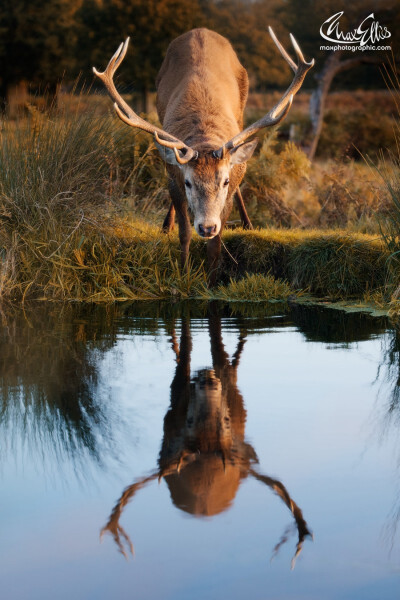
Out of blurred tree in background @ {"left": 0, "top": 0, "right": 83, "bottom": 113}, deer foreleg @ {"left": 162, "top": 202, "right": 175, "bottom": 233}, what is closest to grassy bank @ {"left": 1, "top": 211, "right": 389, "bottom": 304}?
deer foreleg @ {"left": 162, "top": 202, "right": 175, "bottom": 233}

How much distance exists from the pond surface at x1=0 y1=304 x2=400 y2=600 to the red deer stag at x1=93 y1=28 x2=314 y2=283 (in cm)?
135

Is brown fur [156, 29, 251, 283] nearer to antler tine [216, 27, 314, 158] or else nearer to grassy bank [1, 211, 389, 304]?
antler tine [216, 27, 314, 158]

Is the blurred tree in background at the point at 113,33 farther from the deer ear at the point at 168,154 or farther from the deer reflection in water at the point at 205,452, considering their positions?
the deer reflection in water at the point at 205,452

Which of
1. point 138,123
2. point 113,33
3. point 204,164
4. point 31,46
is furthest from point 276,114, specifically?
point 31,46

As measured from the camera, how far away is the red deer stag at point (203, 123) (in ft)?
25.1

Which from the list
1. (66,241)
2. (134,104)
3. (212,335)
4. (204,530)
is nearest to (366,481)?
(204,530)

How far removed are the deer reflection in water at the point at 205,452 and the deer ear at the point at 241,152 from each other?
102 inches

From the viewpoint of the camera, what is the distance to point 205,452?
419 centimetres

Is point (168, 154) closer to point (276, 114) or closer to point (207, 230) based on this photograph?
point (207, 230)

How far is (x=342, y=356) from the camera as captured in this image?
20.4 feet

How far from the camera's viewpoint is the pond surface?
3.07 meters

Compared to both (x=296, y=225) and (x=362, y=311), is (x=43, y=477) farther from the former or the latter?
(x=296, y=225)

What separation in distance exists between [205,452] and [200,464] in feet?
0.60

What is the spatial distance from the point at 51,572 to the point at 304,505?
1.03 m
